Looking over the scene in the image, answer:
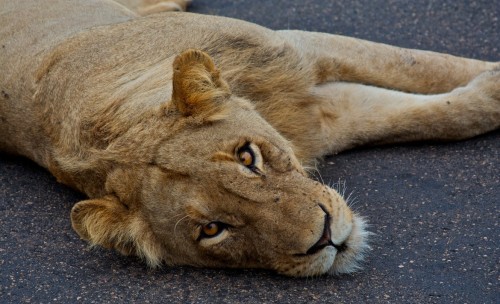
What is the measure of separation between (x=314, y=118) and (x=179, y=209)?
1.21 m

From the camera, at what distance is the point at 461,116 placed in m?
5.15

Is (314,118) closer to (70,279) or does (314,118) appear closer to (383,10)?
(70,279)

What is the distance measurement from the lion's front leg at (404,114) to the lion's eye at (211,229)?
1.10m

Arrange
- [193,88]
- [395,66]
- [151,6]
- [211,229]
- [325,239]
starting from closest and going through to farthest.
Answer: [325,239] → [211,229] → [193,88] → [395,66] → [151,6]

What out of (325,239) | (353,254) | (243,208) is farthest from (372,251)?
(243,208)

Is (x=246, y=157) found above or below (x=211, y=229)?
above

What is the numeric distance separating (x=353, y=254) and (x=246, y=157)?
574mm

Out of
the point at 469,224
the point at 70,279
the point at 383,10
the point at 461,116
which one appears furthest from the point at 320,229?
the point at 383,10

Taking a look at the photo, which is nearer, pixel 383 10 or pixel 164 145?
pixel 164 145

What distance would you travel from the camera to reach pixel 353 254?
13.7 ft

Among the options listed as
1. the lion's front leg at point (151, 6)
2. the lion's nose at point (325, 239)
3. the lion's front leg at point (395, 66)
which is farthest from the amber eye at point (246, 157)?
the lion's front leg at point (151, 6)

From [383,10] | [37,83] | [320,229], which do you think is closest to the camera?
[320,229]

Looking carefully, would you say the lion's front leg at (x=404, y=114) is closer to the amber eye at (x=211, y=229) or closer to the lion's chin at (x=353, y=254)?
the lion's chin at (x=353, y=254)

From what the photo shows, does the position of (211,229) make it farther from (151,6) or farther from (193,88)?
(151,6)
